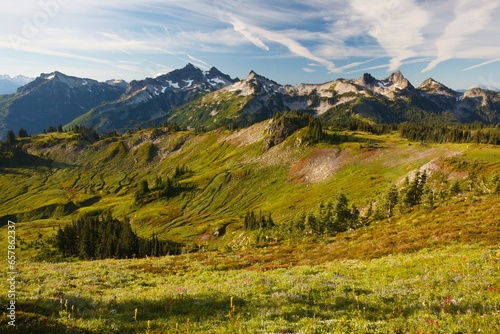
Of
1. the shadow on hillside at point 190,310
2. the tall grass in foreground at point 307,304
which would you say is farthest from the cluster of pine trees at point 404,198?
the shadow on hillside at point 190,310

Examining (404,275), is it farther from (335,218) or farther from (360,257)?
(335,218)

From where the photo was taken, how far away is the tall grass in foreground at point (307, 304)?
13000 millimetres

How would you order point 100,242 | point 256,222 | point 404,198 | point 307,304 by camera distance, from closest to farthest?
point 307,304 < point 404,198 < point 100,242 < point 256,222

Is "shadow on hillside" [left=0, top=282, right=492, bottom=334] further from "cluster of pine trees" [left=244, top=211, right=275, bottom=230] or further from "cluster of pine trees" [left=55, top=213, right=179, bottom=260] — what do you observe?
"cluster of pine trees" [left=244, top=211, right=275, bottom=230]

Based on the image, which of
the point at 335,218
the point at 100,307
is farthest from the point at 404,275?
the point at 335,218

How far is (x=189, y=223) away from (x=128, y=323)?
156698 millimetres

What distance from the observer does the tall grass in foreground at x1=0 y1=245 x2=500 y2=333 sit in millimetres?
13000

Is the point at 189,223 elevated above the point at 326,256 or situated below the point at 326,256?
below

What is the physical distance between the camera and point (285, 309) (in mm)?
15477

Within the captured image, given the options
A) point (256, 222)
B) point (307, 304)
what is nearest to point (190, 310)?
point (307, 304)

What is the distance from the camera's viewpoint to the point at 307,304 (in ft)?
53.6

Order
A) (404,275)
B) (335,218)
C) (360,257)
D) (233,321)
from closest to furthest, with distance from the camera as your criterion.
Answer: (233,321) → (404,275) → (360,257) → (335,218)

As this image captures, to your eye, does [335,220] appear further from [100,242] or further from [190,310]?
[100,242]

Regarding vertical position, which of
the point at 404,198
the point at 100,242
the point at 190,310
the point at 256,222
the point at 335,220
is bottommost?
the point at 100,242
